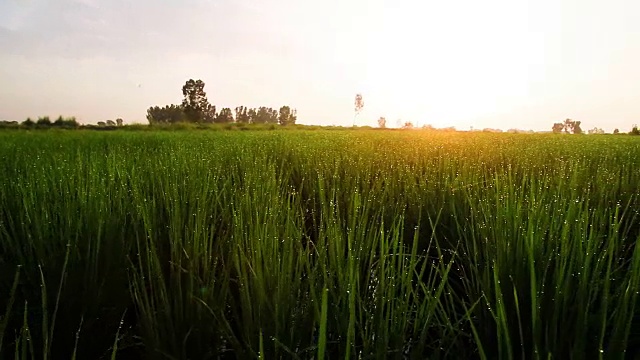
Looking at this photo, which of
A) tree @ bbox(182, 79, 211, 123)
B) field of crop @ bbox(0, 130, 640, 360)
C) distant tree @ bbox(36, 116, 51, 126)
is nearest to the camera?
field of crop @ bbox(0, 130, 640, 360)

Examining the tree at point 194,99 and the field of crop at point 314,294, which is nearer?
the field of crop at point 314,294

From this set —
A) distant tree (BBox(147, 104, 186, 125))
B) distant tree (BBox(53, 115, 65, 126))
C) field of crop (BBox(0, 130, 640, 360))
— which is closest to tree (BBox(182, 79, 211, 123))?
distant tree (BBox(147, 104, 186, 125))

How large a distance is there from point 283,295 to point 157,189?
1403mm

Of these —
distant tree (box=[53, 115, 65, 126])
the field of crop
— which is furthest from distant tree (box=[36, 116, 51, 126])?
the field of crop

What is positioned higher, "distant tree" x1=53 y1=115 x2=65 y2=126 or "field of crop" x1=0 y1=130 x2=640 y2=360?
"distant tree" x1=53 y1=115 x2=65 y2=126

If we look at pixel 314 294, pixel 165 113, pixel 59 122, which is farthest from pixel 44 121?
pixel 165 113

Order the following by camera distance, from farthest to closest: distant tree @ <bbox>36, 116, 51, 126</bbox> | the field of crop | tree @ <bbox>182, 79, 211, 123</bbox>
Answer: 1. tree @ <bbox>182, 79, 211, 123</bbox>
2. distant tree @ <bbox>36, 116, 51, 126</bbox>
3. the field of crop

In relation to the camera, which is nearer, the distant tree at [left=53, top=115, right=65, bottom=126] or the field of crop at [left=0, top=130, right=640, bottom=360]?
the field of crop at [left=0, top=130, right=640, bottom=360]

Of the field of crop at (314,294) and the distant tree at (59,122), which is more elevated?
the distant tree at (59,122)

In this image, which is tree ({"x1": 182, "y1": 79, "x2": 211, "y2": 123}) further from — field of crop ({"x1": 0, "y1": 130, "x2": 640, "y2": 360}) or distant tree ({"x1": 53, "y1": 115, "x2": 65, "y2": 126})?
field of crop ({"x1": 0, "y1": 130, "x2": 640, "y2": 360})

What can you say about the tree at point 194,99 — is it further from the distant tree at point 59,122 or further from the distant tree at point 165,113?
the distant tree at point 59,122

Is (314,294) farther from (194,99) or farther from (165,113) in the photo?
(165,113)

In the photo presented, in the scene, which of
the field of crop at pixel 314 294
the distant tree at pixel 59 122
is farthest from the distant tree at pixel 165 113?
the field of crop at pixel 314 294

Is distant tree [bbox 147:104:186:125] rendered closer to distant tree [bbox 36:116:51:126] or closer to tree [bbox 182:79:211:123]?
tree [bbox 182:79:211:123]
